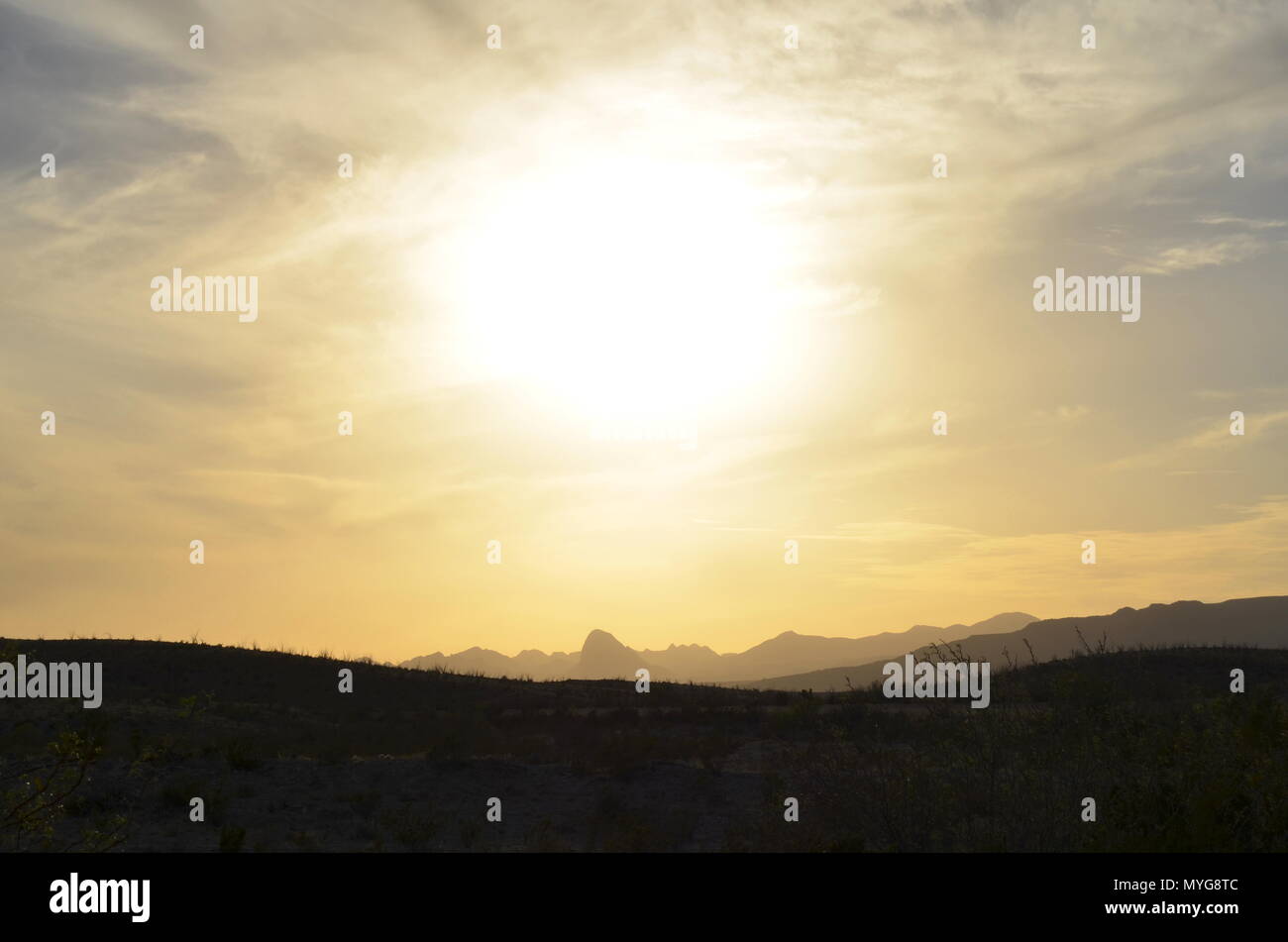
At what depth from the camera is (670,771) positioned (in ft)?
71.2

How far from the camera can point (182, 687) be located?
38969 mm

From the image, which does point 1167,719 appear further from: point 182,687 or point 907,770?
point 182,687

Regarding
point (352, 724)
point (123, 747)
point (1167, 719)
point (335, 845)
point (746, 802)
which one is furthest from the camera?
point (352, 724)

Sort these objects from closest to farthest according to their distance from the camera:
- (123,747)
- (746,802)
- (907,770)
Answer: (907,770), (746,802), (123,747)

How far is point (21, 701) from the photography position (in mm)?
32000

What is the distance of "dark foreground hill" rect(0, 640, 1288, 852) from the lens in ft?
39.7

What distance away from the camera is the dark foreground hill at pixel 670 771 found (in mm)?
12109
